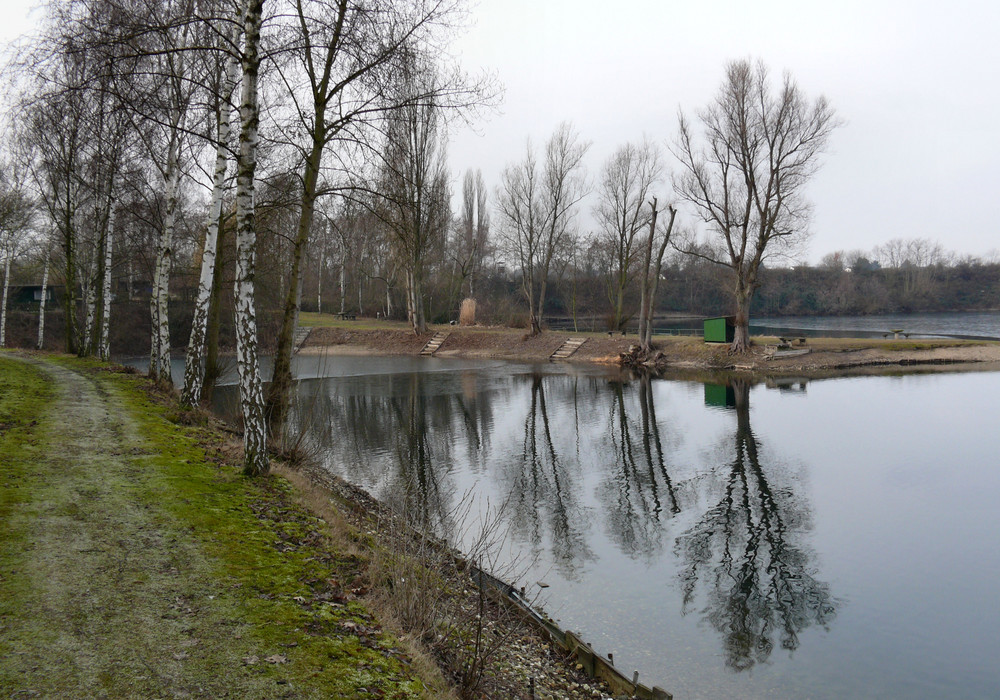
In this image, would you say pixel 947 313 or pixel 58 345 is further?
pixel 947 313

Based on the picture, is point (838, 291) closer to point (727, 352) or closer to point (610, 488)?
point (727, 352)

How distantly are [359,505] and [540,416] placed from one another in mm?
10619

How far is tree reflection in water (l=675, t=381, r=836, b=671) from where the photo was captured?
6734 mm

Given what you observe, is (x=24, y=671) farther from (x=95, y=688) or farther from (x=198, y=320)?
(x=198, y=320)

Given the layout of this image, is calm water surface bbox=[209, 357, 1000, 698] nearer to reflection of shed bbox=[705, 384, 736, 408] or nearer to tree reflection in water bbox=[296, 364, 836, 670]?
tree reflection in water bbox=[296, 364, 836, 670]

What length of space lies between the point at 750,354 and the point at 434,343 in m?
19.0

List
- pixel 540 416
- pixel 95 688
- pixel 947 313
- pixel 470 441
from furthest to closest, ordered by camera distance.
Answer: pixel 947 313 < pixel 540 416 < pixel 470 441 < pixel 95 688

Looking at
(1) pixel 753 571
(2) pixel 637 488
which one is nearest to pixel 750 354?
(2) pixel 637 488

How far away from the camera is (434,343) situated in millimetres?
40344

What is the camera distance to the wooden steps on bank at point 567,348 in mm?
36719

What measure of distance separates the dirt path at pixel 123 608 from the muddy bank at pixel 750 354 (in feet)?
64.5

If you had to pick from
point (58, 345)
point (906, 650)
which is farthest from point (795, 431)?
point (58, 345)

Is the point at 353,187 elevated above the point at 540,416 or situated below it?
above

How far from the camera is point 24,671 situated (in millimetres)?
3471
